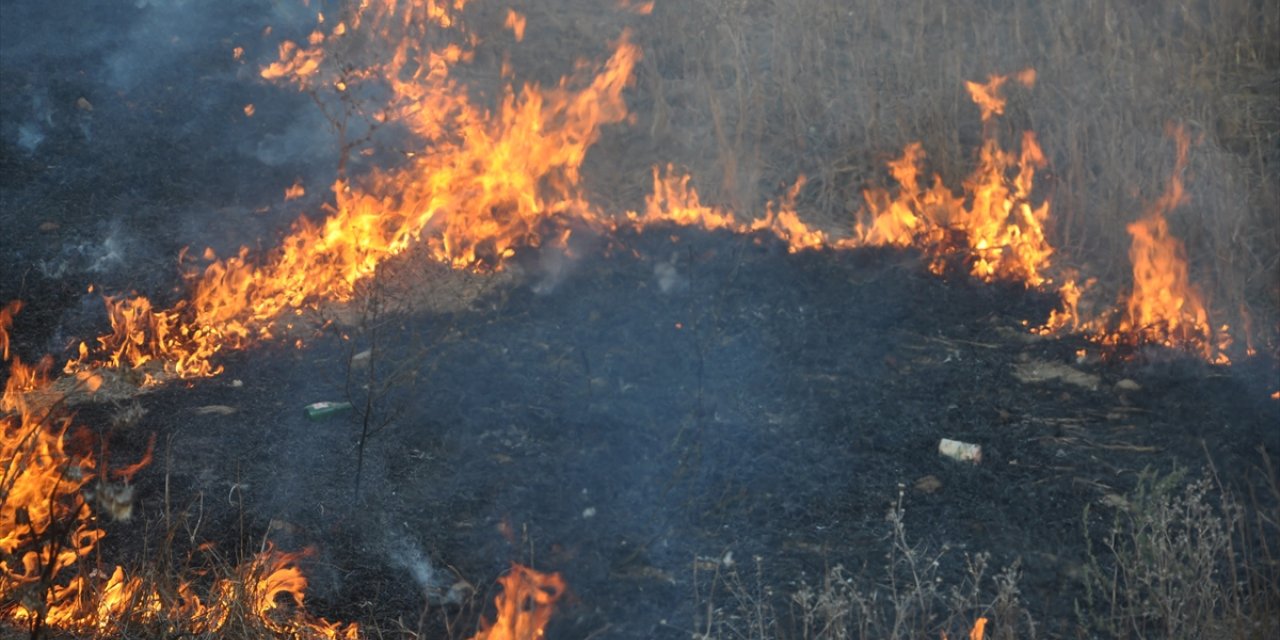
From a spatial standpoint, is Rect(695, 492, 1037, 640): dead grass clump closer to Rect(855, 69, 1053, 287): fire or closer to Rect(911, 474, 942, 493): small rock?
Rect(911, 474, 942, 493): small rock

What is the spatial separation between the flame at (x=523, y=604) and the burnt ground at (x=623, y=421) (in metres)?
0.08

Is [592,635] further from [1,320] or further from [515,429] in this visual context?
[1,320]

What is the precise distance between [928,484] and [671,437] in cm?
104

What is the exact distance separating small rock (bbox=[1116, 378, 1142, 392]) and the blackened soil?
1.0 inches

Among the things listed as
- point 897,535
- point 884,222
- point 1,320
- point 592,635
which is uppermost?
point 884,222

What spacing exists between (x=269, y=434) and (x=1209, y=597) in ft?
11.6

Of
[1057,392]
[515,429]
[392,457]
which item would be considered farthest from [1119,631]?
[392,457]

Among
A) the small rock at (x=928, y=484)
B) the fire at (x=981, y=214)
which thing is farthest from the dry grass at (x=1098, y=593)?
the fire at (x=981, y=214)

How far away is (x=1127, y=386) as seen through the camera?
5230mm

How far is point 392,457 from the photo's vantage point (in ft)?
15.7

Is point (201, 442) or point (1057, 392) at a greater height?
point (1057, 392)

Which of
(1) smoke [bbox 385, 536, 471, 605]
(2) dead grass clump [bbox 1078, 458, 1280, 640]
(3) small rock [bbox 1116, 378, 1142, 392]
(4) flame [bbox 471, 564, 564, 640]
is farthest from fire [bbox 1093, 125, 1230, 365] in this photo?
(1) smoke [bbox 385, 536, 471, 605]

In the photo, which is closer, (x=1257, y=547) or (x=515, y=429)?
(x=1257, y=547)

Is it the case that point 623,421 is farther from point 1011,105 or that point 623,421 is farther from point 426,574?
point 1011,105
